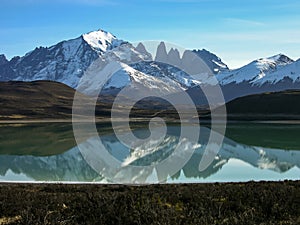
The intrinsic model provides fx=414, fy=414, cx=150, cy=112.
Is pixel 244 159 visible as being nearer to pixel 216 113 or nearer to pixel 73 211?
pixel 73 211

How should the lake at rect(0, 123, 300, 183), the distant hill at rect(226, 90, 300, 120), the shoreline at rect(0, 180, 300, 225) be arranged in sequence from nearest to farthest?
the shoreline at rect(0, 180, 300, 225)
the lake at rect(0, 123, 300, 183)
the distant hill at rect(226, 90, 300, 120)

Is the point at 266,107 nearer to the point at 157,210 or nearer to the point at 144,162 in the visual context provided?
the point at 144,162

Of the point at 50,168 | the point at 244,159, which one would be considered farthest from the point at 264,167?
the point at 50,168

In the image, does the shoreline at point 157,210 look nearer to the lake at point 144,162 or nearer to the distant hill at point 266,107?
the lake at point 144,162

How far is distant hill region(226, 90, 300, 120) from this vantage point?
140 metres

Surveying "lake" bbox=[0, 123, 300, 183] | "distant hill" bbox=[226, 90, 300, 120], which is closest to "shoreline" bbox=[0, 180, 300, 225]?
Result: "lake" bbox=[0, 123, 300, 183]

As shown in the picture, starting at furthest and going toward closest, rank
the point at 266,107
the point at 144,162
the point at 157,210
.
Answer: the point at 266,107, the point at 144,162, the point at 157,210

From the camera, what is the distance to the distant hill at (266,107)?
140500 millimetres

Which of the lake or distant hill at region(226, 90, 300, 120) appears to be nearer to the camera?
the lake

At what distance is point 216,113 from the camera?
536 feet

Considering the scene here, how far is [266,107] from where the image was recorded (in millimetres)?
153875

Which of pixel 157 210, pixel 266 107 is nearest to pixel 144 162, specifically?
pixel 157 210

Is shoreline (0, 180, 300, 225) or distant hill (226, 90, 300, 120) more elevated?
shoreline (0, 180, 300, 225)

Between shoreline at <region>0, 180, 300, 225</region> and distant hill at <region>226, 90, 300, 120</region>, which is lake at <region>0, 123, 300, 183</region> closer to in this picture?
shoreline at <region>0, 180, 300, 225</region>
